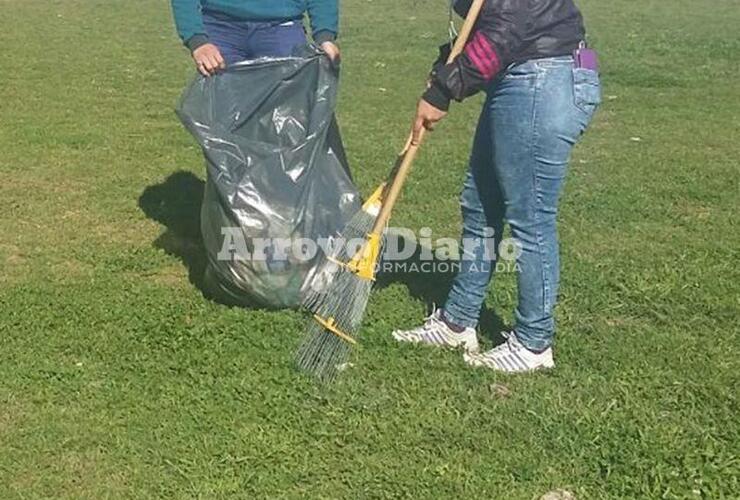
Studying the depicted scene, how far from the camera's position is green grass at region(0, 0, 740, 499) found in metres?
2.83

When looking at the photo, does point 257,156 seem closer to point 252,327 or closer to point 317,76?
point 317,76

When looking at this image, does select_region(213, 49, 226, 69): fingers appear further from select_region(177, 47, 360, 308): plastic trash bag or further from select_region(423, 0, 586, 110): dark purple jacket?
select_region(423, 0, 586, 110): dark purple jacket

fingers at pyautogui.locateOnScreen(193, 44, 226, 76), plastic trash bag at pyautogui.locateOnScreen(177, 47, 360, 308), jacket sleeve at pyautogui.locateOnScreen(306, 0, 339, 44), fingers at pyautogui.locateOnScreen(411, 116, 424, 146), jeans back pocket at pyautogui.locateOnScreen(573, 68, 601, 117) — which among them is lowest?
plastic trash bag at pyautogui.locateOnScreen(177, 47, 360, 308)

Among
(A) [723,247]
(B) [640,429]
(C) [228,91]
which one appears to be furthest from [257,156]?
(A) [723,247]

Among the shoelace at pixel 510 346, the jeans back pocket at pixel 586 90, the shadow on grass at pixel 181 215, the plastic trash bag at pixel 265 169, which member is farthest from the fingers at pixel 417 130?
the shadow on grass at pixel 181 215

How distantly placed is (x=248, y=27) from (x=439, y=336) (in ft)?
4.97

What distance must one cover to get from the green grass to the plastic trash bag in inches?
8.3

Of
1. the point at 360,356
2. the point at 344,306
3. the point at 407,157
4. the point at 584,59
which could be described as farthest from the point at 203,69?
the point at 584,59

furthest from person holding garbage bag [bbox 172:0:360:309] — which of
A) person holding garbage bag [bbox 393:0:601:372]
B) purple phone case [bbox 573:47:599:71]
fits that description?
purple phone case [bbox 573:47:599:71]

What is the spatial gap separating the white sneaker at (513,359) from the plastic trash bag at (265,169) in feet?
2.57

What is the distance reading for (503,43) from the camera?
296 centimetres

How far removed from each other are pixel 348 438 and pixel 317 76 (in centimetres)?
155

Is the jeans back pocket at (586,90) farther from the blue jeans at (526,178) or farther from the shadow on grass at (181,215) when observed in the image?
the shadow on grass at (181,215)

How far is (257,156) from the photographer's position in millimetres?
3740
